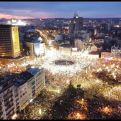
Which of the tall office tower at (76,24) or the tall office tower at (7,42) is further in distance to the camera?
the tall office tower at (76,24)

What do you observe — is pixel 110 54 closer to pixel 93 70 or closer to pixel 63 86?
pixel 93 70

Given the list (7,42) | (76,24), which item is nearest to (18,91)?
(7,42)

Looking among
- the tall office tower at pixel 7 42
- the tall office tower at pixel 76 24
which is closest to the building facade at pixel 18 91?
the tall office tower at pixel 7 42

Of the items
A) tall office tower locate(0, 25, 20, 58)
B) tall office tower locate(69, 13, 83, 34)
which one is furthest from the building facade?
tall office tower locate(69, 13, 83, 34)

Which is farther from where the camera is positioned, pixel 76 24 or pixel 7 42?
pixel 76 24

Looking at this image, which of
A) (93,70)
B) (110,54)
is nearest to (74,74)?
(93,70)

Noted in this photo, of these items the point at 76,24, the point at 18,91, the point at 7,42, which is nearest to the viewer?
the point at 18,91

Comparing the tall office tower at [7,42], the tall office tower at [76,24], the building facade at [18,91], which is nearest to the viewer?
the building facade at [18,91]

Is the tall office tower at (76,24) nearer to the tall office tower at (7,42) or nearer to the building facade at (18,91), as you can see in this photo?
the tall office tower at (7,42)

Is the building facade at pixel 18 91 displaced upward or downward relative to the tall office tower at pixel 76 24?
downward

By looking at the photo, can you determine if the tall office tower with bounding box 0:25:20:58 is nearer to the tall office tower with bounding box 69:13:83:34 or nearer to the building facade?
the building facade

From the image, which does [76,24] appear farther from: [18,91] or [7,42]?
[18,91]
